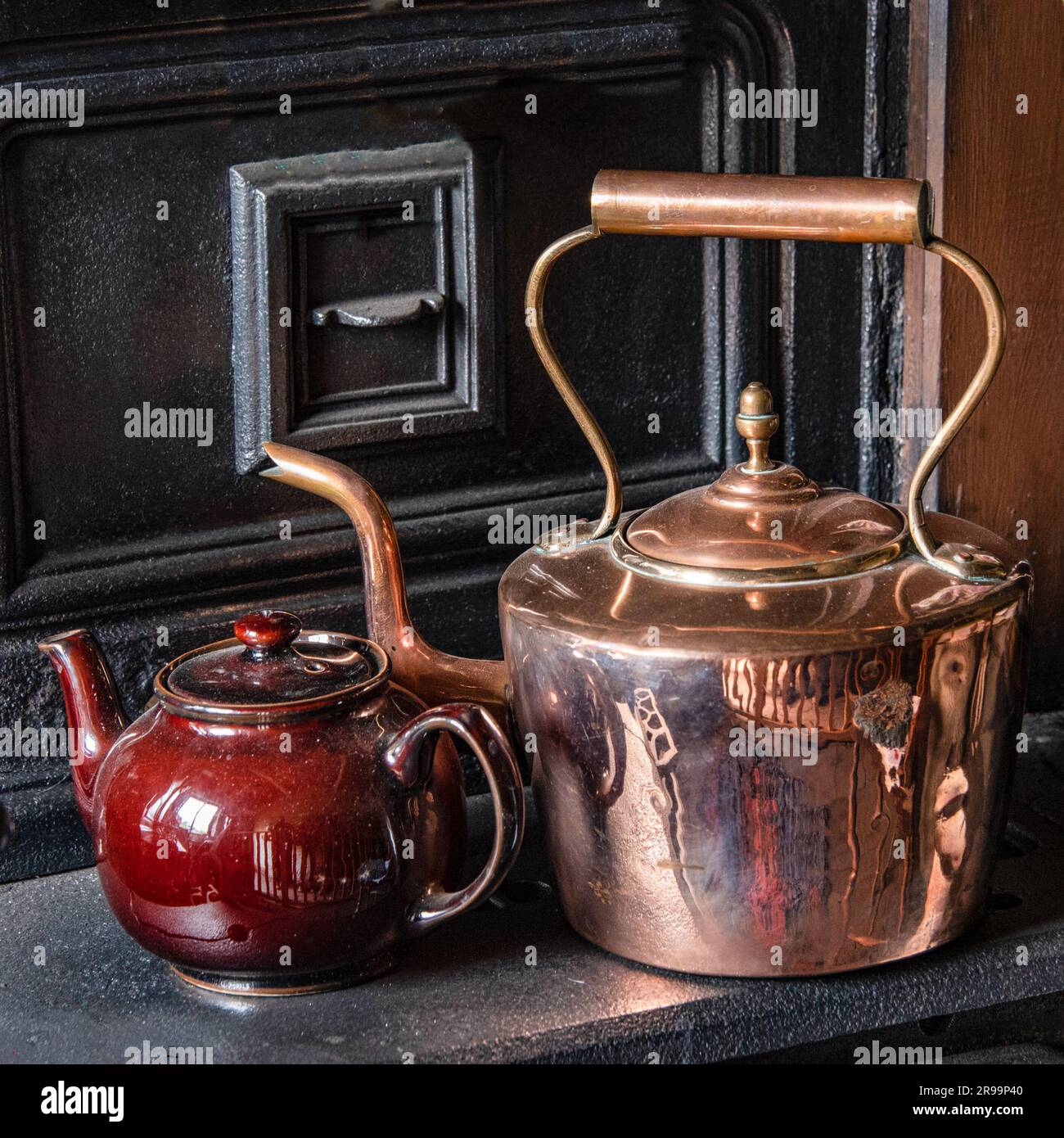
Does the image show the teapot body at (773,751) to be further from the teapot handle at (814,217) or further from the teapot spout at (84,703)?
the teapot spout at (84,703)

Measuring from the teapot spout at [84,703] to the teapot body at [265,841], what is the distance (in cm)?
5

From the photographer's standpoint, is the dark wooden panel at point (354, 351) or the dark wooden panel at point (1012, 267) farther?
the dark wooden panel at point (1012, 267)

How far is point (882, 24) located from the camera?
1.30 metres

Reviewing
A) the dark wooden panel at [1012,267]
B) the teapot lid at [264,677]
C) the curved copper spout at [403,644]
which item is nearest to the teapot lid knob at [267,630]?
the teapot lid at [264,677]

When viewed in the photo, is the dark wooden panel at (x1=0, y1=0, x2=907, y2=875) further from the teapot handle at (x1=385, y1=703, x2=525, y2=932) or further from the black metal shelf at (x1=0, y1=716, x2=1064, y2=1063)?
the teapot handle at (x1=385, y1=703, x2=525, y2=932)

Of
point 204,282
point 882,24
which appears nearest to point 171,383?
point 204,282

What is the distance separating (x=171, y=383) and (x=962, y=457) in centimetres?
66

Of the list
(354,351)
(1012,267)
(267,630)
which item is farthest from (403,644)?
(1012,267)

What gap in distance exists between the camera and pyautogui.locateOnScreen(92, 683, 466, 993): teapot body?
3.14 ft

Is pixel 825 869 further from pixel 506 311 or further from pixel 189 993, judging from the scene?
pixel 506 311

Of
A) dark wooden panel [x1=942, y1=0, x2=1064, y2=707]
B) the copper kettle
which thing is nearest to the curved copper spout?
the copper kettle

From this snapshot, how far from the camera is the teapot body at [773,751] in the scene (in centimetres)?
94

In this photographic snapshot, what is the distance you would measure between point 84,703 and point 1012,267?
2.70 feet

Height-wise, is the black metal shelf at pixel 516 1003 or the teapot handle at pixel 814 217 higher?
the teapot handle at pixel 814 217
